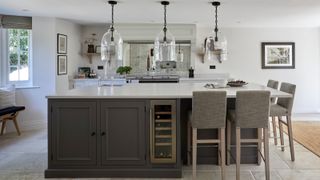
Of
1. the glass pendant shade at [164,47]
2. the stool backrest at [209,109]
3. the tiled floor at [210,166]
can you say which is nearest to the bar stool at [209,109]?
the stool backrest at [209,109]

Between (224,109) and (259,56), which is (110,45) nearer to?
(224,109)

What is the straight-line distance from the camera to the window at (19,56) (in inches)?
231

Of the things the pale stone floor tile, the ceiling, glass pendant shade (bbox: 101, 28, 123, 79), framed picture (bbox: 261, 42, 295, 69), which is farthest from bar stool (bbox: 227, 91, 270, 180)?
framed picture (bbox: 261, 42, 295, 69)

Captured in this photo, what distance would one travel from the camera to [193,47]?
744 cm

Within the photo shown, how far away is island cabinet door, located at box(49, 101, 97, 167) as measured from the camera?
11.2 ft

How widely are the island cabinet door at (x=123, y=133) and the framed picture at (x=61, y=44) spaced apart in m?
3.32

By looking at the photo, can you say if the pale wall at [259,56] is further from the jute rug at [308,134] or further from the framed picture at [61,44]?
the framed picture at [61,44]

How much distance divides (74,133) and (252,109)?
1.93 meters

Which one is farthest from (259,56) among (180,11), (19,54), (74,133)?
(74,133)

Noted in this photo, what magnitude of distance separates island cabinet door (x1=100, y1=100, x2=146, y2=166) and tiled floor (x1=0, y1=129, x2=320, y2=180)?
64cm

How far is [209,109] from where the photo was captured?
3.21 metres

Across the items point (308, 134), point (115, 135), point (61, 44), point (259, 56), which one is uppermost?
point (61, 44)

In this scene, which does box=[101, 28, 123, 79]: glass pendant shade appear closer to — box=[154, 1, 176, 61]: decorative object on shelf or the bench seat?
box=[154, 1, 176, 61]: decorative object on shelf

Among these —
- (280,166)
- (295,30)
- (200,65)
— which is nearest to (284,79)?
(295,30)
